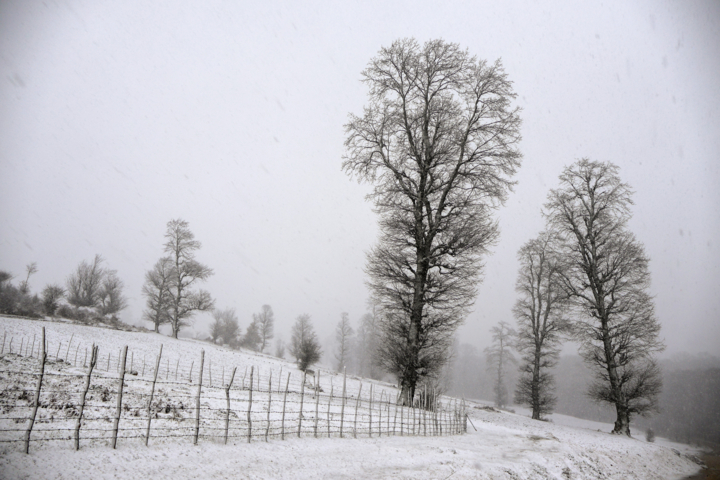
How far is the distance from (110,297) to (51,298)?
12.6m

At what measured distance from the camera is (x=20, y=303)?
3453 cm

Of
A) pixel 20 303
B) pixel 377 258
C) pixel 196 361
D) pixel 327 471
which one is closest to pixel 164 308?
pixel 20 303

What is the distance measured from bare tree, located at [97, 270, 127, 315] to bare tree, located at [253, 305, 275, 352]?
77.3ft

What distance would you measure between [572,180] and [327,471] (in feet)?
64.3

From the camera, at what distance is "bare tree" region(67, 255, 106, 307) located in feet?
134

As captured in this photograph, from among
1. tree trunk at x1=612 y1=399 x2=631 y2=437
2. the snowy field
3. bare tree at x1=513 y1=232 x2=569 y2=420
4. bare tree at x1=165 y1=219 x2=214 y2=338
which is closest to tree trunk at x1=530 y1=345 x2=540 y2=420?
bare tree at x1=513 y1=232 x2=569 y2=420

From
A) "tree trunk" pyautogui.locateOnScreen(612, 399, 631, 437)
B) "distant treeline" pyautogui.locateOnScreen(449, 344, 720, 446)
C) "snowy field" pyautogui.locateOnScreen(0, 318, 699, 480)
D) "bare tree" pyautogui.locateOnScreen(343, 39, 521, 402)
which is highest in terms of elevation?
"bare tree" pyautogui.locateOnScreen(343, 39, 521, 402)

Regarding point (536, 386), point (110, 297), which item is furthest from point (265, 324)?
point (536, 386)

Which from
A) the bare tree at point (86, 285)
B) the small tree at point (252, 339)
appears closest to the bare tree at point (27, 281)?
the bare tree at point (86, 285)

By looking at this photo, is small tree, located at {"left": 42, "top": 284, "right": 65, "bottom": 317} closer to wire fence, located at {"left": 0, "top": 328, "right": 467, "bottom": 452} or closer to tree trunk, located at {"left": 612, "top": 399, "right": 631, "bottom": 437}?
wire fence, located at {"left": 0, "top": 328, "right": 467, "bottom": 452}

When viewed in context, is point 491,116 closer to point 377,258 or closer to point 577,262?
point 377,258

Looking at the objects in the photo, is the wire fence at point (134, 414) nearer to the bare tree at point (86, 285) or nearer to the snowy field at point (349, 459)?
the snowy field at point (349, 459)

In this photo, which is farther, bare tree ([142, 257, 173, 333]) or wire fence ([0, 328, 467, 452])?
bare tree ([142, 257, 173, 333])

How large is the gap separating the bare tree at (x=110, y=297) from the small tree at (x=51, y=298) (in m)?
8.94
